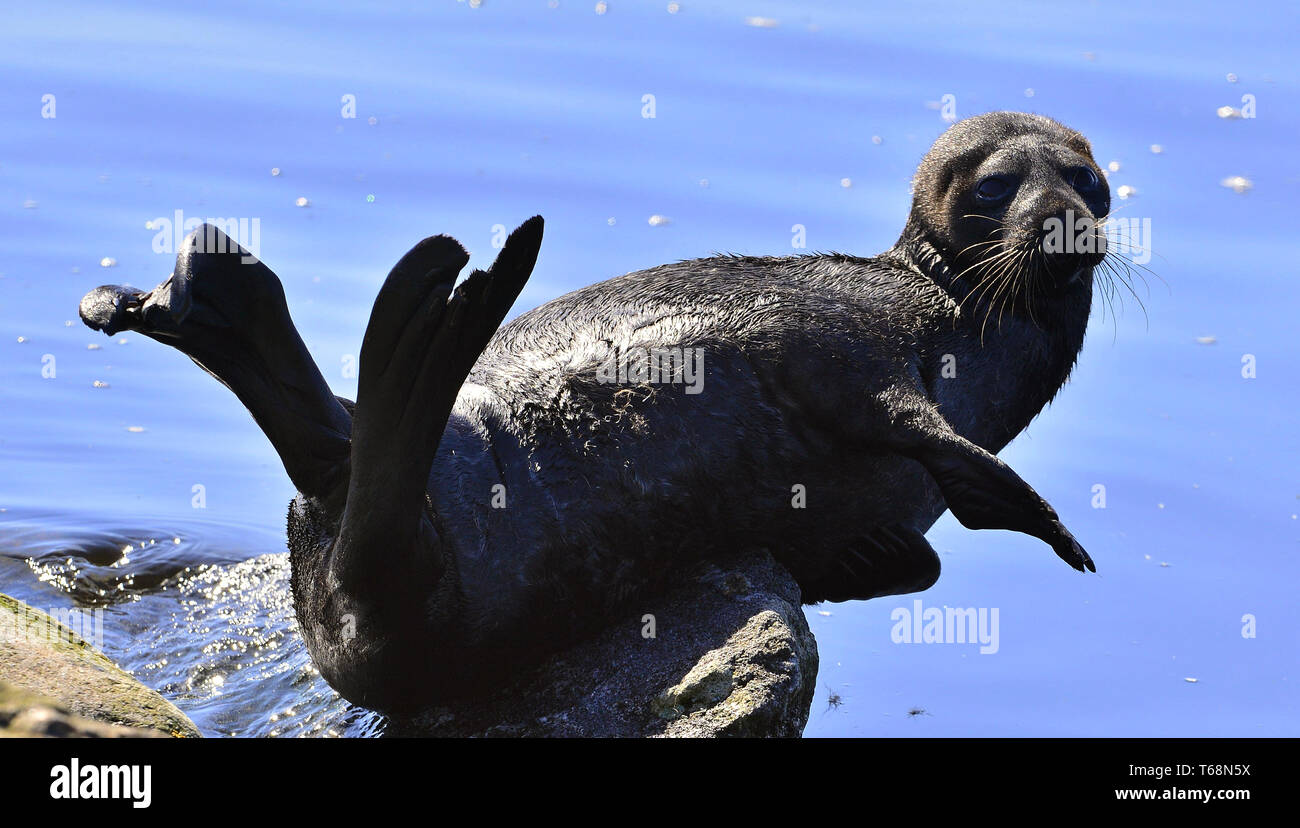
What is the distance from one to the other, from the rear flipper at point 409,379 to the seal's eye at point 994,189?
230cm

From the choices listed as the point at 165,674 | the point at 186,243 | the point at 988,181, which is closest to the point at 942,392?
the point at 988,181

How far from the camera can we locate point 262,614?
21.3 ft

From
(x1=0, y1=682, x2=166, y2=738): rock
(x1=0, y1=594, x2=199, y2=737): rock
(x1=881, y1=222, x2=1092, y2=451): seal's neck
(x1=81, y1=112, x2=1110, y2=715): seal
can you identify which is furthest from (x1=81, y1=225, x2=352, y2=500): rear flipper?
(x1=881, y1=222, x2=1092, y2=451): seal's neck

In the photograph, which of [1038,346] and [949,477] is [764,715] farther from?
[1038,346]

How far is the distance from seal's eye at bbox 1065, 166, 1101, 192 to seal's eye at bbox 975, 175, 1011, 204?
230mm

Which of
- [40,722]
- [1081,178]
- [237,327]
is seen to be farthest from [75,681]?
[1081,178]

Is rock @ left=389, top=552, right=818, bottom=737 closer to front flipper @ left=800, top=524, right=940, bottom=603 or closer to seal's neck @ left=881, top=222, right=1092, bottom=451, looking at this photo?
front flipper @ left=800, top=524, right=940, bottom=603

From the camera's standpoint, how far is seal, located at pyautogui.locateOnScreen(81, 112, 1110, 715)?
14.7ft

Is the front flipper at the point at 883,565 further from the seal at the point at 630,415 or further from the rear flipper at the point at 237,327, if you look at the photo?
the rear flipper at the point at 237,327

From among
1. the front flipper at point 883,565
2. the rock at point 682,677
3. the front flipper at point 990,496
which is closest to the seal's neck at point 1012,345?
the front flipper at point 883,565

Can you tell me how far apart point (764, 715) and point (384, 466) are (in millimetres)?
1287

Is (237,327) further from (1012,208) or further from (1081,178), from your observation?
(1081,178)

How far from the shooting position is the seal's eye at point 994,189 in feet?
19.1
